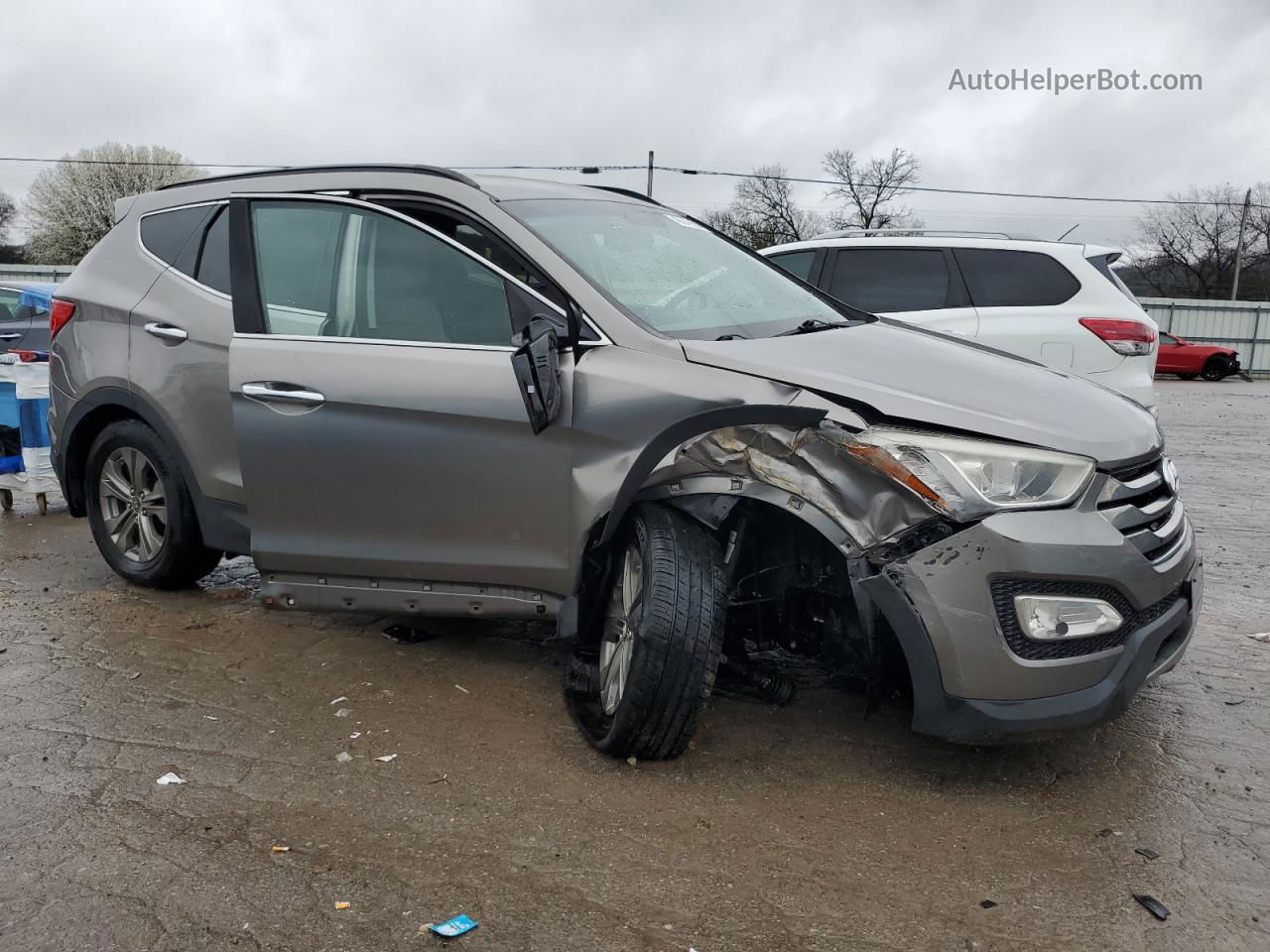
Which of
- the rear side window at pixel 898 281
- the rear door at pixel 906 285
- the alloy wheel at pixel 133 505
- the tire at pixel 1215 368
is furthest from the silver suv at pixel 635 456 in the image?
the tire at pixel 1215 368

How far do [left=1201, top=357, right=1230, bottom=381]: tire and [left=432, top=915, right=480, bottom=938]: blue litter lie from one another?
3122 centimetres

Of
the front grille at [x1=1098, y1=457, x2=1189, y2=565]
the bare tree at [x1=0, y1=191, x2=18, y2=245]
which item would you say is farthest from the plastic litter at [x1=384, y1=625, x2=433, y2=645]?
the bare tree at [x1=0, y1=191, x2=18, y2=245]

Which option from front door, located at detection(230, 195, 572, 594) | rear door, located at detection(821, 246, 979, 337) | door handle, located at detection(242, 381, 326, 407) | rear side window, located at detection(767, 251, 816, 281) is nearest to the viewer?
front door, located at detection(230, 195, 572, 594)

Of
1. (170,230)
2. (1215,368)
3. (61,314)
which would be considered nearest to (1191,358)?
(1215,368)

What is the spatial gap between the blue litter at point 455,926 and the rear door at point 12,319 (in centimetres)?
911

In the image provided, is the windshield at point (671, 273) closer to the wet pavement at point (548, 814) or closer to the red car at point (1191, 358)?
the wet pavement at point (548, 814)

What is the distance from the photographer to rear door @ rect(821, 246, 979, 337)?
739 centimetres

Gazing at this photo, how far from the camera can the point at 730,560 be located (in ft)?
11.6

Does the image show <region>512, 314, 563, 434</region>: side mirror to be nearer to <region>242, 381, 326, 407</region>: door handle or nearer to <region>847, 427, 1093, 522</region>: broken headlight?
<region>242, 381, 326, 407</region>: door handle

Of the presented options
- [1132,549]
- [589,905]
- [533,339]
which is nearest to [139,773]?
[589,905]

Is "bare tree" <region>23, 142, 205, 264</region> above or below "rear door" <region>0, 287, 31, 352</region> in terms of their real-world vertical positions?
above

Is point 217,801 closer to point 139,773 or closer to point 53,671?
point 139,773

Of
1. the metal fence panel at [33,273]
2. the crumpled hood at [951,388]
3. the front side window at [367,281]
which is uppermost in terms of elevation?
the metal fence panel at [33,273]

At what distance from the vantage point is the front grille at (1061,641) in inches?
119
